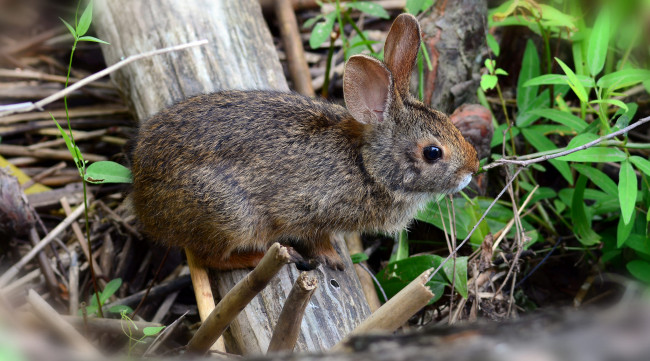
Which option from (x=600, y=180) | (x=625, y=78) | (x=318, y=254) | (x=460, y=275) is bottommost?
(x=460, y=275)

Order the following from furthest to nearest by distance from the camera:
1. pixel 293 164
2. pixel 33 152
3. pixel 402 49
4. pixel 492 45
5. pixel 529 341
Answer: pixel 33 152
pixel 492 45
pixel 402 49
pixel 293 164
pixel 529 341

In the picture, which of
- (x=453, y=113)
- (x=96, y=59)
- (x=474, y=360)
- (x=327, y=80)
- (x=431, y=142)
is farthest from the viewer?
(x=96, y=59)

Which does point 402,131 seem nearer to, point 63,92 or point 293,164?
point 293,164

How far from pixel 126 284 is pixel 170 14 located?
92.7 inches

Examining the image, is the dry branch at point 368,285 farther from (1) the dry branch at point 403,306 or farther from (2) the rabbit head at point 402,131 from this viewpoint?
(1) the dry branch at point 403,306

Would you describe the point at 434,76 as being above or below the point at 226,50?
below

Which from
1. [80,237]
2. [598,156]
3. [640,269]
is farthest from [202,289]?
[640,269]

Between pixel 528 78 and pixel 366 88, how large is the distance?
1.86 m

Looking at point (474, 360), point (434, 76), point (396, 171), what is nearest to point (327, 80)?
point (434, 76)

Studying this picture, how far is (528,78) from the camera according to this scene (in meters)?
5.55

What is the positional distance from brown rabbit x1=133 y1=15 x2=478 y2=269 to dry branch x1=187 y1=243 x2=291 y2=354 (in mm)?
1161

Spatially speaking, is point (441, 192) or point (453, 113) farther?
point (453, 113)

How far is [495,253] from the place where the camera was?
4.93 m

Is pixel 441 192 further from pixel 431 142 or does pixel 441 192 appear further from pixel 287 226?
pixel 287 226
